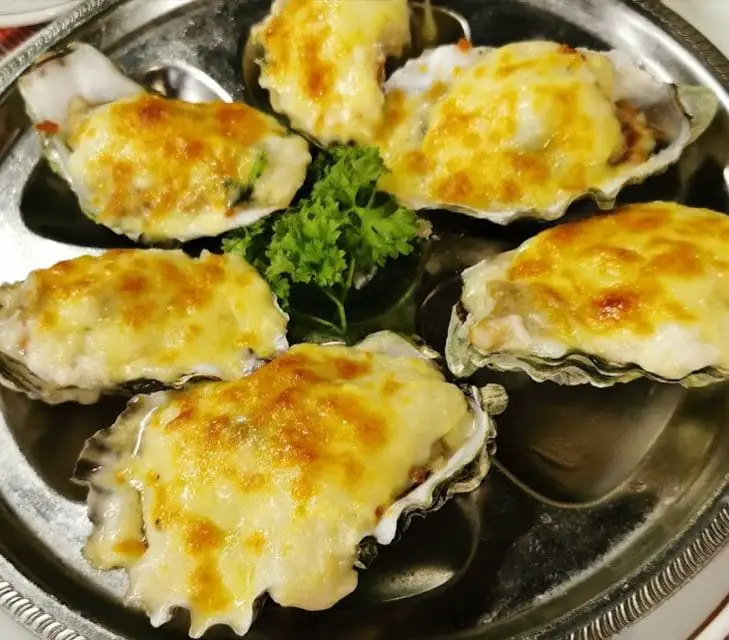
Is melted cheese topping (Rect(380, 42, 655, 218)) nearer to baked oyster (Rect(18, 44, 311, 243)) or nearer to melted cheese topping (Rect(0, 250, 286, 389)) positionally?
baked oyster (Rect(18, 44, 311, 243))

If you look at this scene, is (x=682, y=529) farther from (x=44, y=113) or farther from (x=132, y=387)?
(x=44, y=113)

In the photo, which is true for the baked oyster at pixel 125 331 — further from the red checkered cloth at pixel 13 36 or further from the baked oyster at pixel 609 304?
the red checkered cloth at pixel 13 36

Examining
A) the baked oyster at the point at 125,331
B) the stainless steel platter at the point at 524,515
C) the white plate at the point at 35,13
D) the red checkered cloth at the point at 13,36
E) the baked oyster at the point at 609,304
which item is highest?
the white plate at the point at 35,13

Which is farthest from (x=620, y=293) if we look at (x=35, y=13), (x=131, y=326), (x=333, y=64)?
(x=35, y=13)

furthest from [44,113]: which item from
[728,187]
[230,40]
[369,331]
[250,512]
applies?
[728,187]

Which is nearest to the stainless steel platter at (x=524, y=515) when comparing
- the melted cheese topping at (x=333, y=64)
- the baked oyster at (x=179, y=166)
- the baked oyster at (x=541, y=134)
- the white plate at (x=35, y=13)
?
the baked oyster at (x=541, y=134)

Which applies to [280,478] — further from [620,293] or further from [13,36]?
[13,36]
